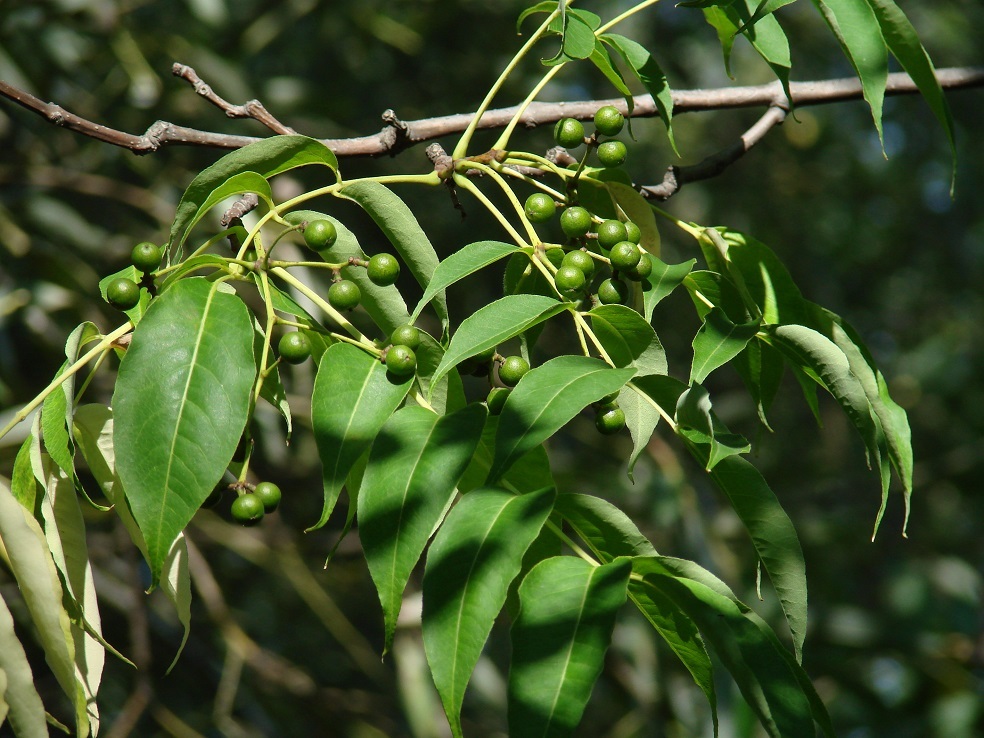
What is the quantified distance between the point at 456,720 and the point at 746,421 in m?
4.38

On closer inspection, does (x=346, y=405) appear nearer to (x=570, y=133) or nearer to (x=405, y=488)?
(x=405, y=488)

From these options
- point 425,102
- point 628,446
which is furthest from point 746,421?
point 425,102

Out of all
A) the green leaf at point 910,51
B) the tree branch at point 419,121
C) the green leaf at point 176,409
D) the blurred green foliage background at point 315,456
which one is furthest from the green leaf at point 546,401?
the blurred green foliage background at point 315,456

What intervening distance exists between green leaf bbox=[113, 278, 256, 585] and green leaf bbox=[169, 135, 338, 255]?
4.8 inches

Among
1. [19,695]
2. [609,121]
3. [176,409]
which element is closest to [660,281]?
[609,121]

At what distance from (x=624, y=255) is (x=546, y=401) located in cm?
31

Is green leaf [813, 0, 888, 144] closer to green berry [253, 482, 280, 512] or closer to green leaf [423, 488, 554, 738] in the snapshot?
green leaf [423, 488, 554, 738]

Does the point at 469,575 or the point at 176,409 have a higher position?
the point at 176,409

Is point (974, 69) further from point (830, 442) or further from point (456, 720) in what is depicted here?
point (830, 442)

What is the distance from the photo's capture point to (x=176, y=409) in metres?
0.94

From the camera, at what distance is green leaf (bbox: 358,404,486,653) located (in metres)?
0.91

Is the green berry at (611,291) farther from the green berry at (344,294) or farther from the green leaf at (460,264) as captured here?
the green berry at (344,294)

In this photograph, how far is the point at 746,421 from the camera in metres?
5.01

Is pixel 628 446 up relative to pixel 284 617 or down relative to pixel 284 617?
up
